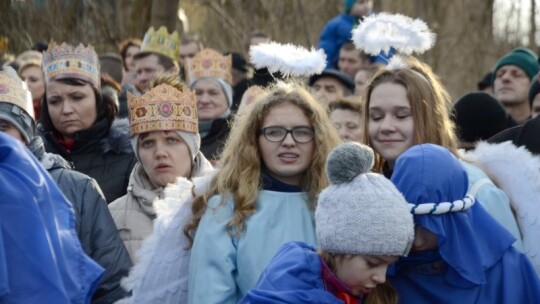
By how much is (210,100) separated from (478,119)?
7.24ft

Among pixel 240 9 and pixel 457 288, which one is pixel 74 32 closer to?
pixel 240 9

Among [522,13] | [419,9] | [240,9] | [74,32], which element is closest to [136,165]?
[74,32]

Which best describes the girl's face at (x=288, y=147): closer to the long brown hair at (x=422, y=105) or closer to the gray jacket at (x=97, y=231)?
the long brown hair at (x=422, y=105)

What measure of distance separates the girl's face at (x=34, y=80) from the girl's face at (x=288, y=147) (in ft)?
14.6

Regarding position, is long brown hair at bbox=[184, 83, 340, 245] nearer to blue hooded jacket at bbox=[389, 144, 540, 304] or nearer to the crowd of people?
the crowd of people

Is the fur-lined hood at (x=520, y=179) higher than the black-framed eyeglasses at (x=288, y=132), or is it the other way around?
the black-framed eyeglasses at (x=288, y=132)

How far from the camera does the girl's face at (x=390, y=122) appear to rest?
568cm

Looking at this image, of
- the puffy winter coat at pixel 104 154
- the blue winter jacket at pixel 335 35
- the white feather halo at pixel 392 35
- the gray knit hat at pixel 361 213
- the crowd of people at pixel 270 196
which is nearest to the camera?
the gray knit hat at pixel 361 213

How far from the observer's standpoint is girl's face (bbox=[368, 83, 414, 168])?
18.6 feet

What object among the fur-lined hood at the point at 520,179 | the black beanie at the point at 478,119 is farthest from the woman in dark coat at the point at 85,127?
the fur-lined hood at the point at 520,179

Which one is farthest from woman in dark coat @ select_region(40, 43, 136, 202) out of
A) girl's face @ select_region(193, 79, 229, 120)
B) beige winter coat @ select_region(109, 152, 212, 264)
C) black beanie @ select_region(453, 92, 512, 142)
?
black beanie @ select_region(453, 92, 512, 142)

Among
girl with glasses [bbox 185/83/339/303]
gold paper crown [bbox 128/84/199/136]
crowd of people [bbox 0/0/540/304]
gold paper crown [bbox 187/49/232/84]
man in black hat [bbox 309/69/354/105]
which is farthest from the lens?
man in black hat [bbox 309/69/354/105]

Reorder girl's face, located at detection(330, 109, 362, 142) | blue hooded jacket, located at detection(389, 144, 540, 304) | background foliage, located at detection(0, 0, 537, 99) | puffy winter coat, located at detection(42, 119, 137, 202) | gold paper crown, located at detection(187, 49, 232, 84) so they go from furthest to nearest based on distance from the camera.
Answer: background foliage, located at detection(0, 0, 537, 99) → gold paper crown, located at detection(187, 49, 232, 84) → girl's face, located at detection(330, 109, 362, 142) → puffy winter coat, located at detection(42, 119, 137, 202) → blue hooded jacket, located at detection(389, 144, 540, 304)

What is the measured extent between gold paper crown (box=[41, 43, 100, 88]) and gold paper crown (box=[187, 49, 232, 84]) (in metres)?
1.79
